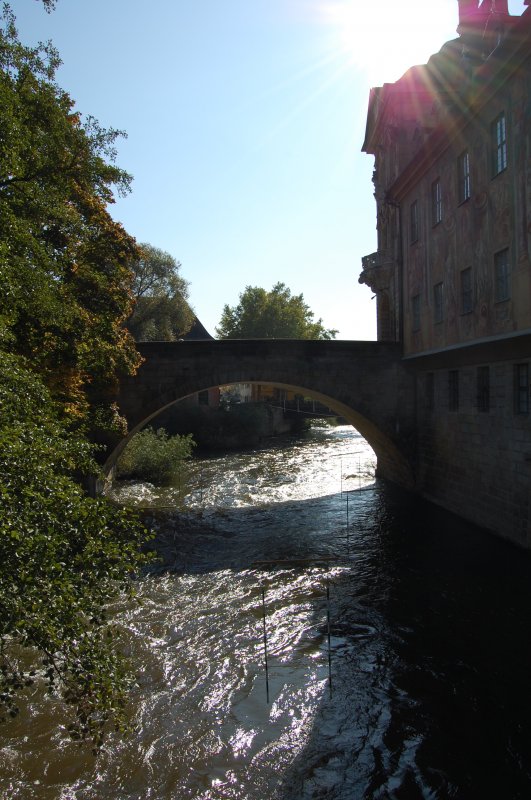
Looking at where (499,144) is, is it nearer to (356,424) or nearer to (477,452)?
(477,452)

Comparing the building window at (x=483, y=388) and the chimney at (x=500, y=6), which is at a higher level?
the chimney at (x=500, y=6)

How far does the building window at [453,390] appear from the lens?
16.4 metres

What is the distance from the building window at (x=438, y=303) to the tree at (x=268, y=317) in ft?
127

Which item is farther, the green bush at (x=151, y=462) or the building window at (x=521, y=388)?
the green bush at (x=151, y=462)

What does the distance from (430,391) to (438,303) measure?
3002 mm

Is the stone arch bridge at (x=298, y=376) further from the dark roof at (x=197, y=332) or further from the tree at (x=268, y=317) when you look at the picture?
the tree at (x=268, y=317)

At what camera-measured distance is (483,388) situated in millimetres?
14633

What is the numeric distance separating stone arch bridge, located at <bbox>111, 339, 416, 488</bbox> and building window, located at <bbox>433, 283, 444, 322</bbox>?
2.88 metres

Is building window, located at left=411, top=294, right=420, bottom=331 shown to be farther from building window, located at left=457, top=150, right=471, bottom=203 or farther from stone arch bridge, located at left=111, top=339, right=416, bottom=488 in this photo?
building window, located at left=457, top=150, right=471, bottom=203

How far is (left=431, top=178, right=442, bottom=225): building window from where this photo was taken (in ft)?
53.7

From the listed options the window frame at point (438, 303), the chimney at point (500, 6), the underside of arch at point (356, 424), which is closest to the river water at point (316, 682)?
the underside of arch at point (356, 424)

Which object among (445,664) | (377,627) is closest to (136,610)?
(377,627)

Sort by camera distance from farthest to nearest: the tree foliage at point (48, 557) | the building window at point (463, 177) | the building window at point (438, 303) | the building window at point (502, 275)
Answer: the building window at point (438, 303) → the building window at point (463, 177) → the building window at point (502, 275) → the tree foliage at point (48, 557)

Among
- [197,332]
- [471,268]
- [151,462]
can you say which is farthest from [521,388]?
[197,332]
